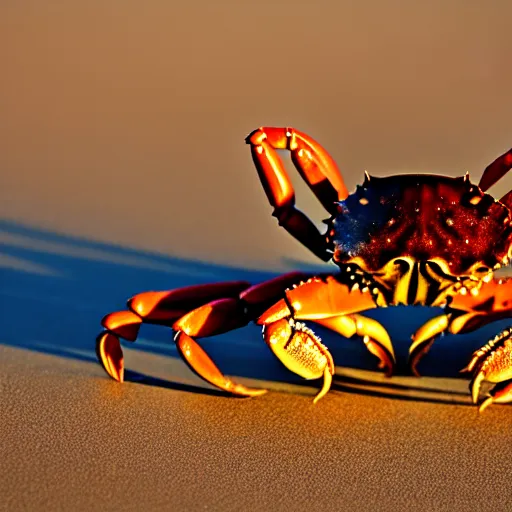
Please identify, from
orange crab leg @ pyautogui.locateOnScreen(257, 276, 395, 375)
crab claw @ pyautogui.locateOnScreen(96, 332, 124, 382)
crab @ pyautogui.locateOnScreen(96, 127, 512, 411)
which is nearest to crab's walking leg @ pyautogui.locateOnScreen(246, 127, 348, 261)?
crab @ pyautogui.locateOnScreen(96, 127, 512, 411)

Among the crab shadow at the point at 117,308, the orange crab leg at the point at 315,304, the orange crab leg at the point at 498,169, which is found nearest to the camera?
the orange crab leg at the point at 315,304

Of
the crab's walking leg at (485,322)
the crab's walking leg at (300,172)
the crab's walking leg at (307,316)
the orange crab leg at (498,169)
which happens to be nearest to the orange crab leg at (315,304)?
the crab's walking leg at (307,316)

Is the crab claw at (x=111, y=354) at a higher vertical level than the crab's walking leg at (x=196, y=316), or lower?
lower

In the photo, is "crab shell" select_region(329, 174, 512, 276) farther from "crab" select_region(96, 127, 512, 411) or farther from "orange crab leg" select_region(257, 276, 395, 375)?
"orange crab leg" select_region(257, 276, 395, 375)

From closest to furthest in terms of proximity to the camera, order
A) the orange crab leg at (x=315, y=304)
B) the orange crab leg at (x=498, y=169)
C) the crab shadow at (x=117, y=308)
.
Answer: the orange crab leg at (x=315, y=304) < the orange crab leg at (x=498, y=169) < the crab shadow at (x=117, y=308)

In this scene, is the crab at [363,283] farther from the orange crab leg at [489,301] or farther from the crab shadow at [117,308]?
the crab shadow at [117,308]

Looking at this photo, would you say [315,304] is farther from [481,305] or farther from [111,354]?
[111,354]

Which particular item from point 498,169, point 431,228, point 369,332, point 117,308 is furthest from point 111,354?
point 498,169
